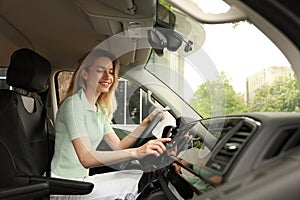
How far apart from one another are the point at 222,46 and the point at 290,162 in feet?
1.82

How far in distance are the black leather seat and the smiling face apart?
213 millimetres

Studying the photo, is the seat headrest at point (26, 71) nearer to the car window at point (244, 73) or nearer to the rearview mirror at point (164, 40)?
the rearview mirror at point (164, 40)

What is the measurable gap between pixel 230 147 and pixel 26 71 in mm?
1611

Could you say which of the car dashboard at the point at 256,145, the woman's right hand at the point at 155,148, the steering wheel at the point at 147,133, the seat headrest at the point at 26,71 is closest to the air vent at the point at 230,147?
the car dashboard at the point at 256,145

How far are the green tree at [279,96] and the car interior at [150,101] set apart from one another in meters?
0.03

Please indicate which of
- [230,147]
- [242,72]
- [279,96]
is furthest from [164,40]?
[230,147]

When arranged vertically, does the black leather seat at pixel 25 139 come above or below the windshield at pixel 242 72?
below

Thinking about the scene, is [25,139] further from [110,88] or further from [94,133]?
[110,88]

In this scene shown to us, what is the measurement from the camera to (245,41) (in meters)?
1.06

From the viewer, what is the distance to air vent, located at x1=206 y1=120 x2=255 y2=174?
31.6 inches

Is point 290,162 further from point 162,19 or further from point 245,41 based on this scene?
point 162,19

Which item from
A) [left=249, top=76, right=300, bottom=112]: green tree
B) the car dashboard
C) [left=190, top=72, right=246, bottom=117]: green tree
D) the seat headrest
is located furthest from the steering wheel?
the car dashboard

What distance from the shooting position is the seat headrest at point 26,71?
7.41 feet

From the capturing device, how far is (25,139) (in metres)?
2.19
